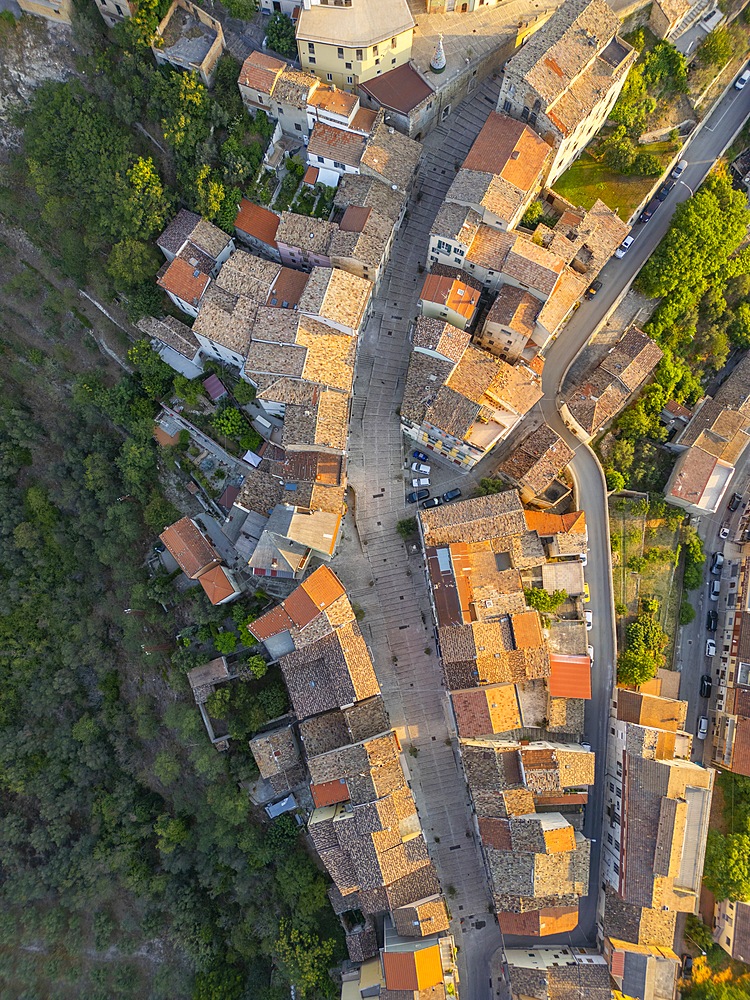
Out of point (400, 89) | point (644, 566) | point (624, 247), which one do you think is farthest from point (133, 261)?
point (644, 566)

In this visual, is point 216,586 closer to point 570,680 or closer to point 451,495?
point 451,495

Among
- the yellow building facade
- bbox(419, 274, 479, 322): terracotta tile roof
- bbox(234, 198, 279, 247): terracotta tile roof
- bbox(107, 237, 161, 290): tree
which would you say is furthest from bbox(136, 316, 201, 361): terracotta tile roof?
the yellow building facade

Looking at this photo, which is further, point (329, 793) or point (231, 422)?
point (231, 422)

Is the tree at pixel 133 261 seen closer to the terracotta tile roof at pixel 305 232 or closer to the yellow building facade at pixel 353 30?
the terracotta tile roof at pixel 305 232

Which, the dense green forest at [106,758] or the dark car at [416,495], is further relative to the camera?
the dense green forest at [106,758]

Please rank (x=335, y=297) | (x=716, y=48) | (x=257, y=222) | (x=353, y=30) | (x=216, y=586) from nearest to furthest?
(x=353, y=30)
(x=335, y=297)
(x=716, y=48)
(x=216, y=586)
(x=257, y=222)

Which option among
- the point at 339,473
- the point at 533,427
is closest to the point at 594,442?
the point at 533,427

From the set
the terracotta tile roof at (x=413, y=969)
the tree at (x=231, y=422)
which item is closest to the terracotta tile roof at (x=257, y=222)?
the tree at (x=231, y=422)
